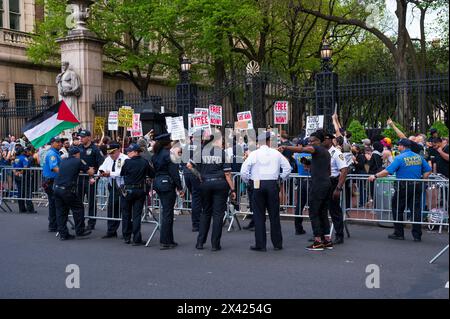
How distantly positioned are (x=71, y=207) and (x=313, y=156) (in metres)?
4.70

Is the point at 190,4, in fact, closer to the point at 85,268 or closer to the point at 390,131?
the point at 390,131

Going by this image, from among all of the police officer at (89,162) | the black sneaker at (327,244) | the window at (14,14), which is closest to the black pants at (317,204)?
the black sneaker at (327,244)

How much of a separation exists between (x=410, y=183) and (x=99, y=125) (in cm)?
1106

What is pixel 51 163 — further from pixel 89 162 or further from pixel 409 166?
pixel 409 166

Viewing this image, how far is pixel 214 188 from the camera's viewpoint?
945 cm

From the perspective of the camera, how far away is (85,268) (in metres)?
8.22

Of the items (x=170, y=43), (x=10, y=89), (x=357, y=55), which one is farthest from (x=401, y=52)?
(x=10, y=89)

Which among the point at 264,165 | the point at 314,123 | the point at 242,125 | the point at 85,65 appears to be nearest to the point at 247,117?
the point at 242,125

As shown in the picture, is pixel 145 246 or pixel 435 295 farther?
pixel 145 246

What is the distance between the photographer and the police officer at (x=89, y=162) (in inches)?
463

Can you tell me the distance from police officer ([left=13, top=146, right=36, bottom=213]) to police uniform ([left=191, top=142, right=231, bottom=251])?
643 cm

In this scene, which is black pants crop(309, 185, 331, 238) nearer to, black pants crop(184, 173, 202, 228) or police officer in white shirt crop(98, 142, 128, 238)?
black pants crop(184, 173, 202, 228)

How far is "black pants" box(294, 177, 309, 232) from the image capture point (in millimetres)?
11062

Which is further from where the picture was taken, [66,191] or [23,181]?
[23,181]
